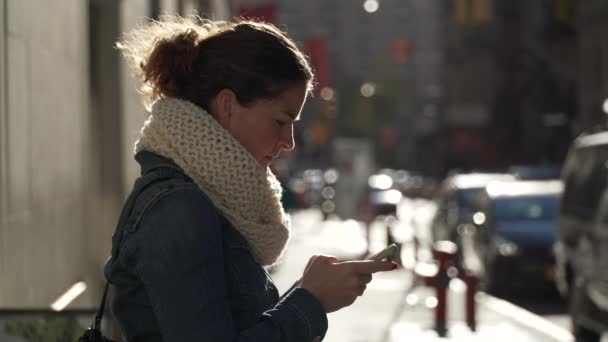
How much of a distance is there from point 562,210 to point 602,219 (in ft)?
6.80

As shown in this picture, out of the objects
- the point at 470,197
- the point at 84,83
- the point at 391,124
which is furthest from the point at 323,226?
the point at 391,124

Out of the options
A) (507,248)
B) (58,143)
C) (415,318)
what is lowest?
(415,318)

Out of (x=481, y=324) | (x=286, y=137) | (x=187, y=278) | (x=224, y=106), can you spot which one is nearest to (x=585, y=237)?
(x=481, y=324)

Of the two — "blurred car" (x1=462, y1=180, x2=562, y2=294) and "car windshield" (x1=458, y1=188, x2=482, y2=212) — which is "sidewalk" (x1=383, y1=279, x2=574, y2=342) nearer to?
"blurred car" (x1=462, y1=180, x2=562, y2=294)

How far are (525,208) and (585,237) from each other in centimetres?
815

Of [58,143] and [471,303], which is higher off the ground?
[58,143]

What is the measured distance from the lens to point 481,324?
45.6 feet

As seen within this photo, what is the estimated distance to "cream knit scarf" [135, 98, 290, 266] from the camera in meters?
2.68

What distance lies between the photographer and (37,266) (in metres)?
7.81

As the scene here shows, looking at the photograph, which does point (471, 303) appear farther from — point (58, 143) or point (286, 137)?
point (286, 137)

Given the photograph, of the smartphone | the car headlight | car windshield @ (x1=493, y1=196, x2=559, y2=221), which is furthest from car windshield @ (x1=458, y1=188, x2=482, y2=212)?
the smartphone

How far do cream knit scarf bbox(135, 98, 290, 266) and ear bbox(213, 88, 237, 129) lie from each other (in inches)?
1.4

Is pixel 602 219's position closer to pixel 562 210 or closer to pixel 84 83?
pixel 562 210

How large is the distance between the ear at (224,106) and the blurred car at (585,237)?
7336 millimetres
